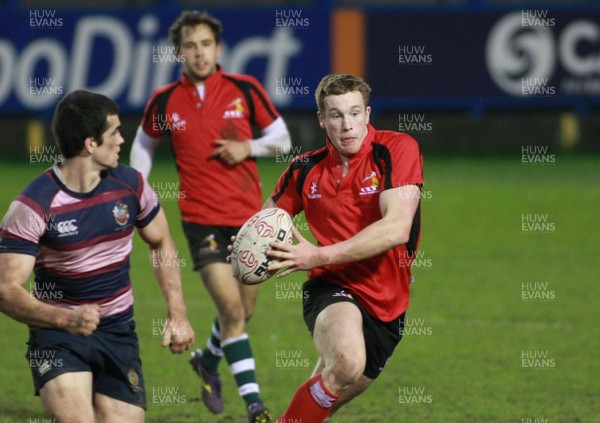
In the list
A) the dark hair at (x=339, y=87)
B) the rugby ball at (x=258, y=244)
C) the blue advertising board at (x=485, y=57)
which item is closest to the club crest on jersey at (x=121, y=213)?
the rugby ball at (x=258, y=244)

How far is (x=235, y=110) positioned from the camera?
8898mm

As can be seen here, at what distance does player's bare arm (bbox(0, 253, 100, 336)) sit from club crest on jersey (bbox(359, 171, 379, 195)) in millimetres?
1791

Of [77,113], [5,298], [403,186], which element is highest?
[77,113]

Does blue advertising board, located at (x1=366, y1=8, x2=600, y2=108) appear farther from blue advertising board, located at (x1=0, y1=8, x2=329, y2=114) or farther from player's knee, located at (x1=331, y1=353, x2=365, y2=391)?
player's knee, located at (x1=331, y1=353, x2=365, y2=391)

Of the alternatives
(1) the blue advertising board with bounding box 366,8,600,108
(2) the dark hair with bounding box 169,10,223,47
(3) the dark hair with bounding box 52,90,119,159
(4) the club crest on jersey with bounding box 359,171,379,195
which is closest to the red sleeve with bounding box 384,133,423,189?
(4) the club crest on jersey with bounding box 359,171,379,195

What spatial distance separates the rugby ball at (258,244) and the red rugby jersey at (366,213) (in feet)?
1.27

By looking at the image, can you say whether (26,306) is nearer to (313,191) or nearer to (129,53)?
(313,191)

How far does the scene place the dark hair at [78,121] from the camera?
598 centimetres

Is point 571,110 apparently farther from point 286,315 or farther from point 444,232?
point 286,315

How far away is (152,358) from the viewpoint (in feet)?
32.7

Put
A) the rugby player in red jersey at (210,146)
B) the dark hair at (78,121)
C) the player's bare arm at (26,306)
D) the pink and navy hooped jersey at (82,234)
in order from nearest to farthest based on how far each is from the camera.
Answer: the player's bare arm at (26,306) → the pink and navy hooped jersey at (82,234) → the dark hair at (78,121) → the rugby player in red jersey at (210,146)

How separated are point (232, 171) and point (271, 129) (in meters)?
0.46

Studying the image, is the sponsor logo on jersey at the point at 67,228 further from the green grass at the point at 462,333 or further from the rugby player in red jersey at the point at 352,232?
the green grass at the point at 462,333

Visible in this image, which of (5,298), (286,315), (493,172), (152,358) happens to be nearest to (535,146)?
(493,172)
